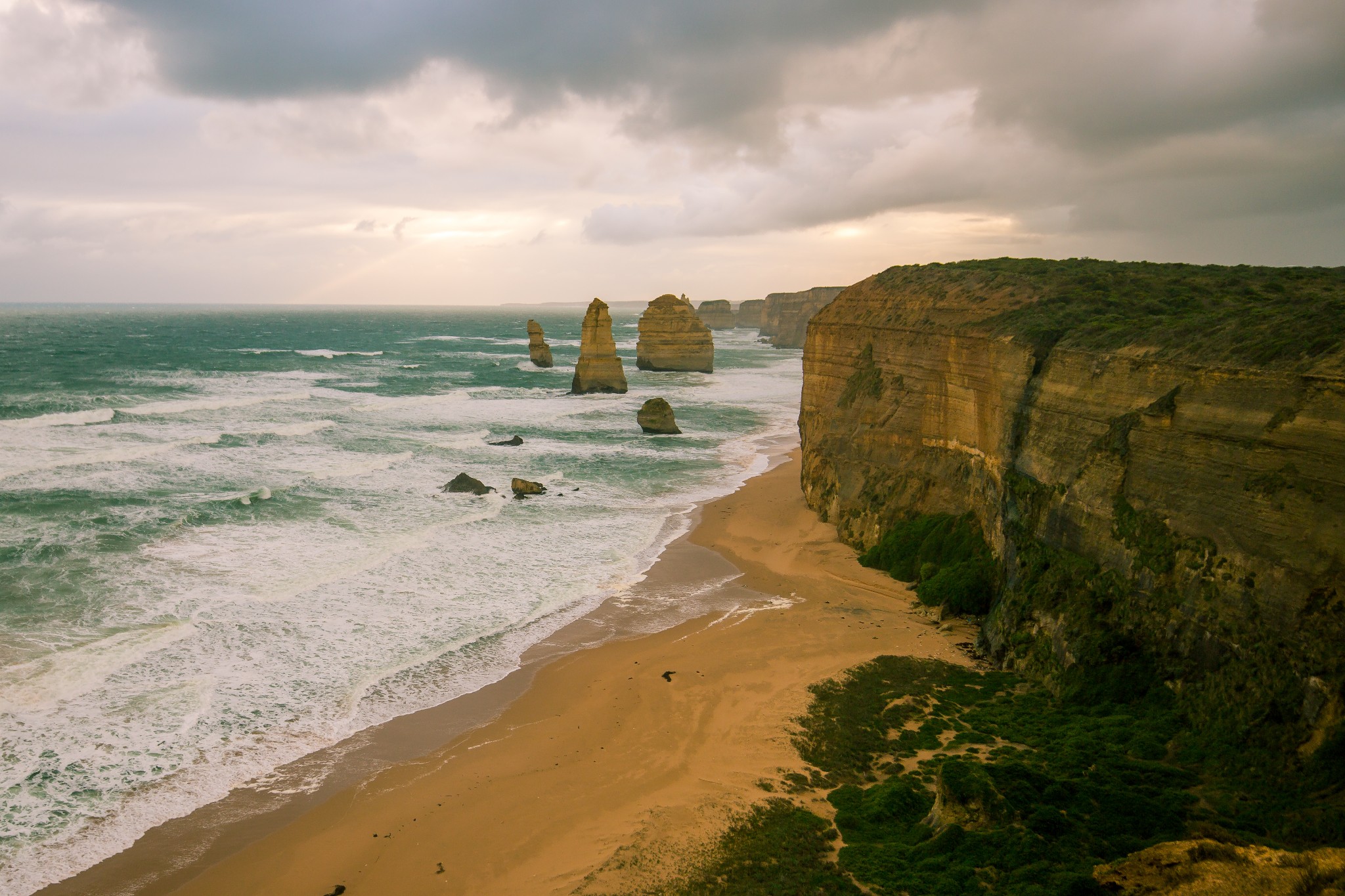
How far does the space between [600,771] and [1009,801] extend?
593cm

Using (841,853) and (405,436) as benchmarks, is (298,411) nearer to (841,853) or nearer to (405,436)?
(405,436)

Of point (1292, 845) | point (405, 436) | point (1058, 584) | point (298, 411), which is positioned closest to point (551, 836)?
point (1292, 845)

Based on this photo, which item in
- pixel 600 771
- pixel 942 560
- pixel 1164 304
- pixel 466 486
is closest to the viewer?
pixel 600 771

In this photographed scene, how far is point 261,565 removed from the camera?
20891mm

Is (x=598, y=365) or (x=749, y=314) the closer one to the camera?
(x=598, y=365)

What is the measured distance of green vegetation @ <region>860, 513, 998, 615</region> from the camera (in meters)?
17.2

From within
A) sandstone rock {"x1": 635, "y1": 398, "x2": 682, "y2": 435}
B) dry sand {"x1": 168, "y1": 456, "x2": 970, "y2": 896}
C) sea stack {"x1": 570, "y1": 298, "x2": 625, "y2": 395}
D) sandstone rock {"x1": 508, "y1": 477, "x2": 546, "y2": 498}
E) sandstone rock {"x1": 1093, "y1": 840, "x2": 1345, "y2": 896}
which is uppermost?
sea stack {"x1": 570, "y1": 298, "x2": 625, "y2": 395}

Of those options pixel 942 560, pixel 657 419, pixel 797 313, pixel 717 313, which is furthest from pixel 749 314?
pixel 942 560

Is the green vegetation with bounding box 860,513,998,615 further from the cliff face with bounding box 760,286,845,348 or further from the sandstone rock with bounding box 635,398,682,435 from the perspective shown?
the cliff face with bounding box 760,286,845,348

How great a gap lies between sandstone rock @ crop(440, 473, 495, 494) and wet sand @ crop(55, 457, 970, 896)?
43.6 ft

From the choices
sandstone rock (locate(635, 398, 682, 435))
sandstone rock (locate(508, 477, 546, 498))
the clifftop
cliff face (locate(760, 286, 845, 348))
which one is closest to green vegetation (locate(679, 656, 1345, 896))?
the clifftop

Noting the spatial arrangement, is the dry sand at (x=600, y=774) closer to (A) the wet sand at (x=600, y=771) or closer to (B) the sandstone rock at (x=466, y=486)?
(A) the wet sand at (x=600, y=771)

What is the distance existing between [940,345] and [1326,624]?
444 inches

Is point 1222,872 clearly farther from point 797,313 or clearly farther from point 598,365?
point 797,313
